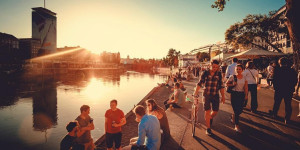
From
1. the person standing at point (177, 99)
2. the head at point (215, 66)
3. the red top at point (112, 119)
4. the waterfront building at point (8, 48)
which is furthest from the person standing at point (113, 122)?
the waterfront building at point (8, 48)

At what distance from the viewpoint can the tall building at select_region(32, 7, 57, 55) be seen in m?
82.9

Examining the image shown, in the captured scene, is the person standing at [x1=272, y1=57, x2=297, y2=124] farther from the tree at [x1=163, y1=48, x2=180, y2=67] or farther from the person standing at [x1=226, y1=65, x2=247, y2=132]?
the tree at [x1=163, y1=48, x2=180, y2=67]

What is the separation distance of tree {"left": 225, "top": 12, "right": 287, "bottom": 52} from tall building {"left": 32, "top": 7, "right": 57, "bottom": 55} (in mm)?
86023

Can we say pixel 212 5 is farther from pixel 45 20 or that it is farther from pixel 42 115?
pixel 45 20

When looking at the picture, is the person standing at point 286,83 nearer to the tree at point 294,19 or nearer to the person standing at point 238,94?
the tree at point 294,19

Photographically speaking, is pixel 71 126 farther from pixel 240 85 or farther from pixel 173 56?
pixel 173 56

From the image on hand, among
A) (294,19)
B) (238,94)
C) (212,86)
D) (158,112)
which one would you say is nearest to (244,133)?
(238,94)

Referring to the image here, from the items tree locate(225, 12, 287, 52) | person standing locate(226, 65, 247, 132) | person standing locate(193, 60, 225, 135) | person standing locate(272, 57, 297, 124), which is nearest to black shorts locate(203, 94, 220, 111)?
person standing locate(193, 60, 225, 135)

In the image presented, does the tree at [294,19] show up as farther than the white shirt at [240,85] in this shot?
No

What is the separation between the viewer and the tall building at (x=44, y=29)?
82.9 meters

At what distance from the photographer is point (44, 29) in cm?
8462

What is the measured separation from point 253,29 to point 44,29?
311ft

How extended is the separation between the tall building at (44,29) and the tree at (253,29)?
86.0 meters

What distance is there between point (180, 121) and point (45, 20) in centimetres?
10457
